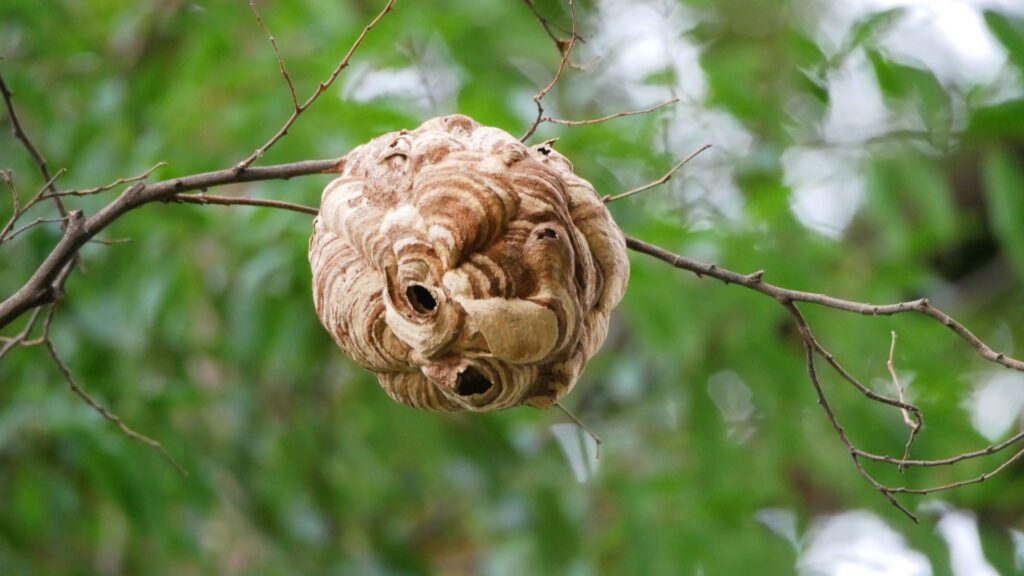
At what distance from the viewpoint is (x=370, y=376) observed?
4609mm

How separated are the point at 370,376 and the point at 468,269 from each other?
2.94 metres

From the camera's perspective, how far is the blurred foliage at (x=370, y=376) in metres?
3.75

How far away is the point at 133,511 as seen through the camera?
3.76m

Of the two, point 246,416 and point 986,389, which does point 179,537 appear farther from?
point 986,389

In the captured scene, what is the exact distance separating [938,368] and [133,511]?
2.75m

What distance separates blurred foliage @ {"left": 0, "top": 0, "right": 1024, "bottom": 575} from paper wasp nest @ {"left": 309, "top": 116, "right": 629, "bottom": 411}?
1.46 meters

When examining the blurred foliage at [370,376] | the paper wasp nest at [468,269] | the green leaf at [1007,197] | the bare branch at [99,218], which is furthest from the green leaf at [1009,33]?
the bare branch at [99,218]

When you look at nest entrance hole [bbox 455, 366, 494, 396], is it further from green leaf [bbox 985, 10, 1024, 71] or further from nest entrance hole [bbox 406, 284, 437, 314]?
green leaf [bbox 985, 10, 1024, 71]

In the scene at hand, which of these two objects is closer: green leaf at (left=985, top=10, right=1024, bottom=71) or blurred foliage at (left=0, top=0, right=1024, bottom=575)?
green leaf at (left=985, top=10, right=1024, bottom=71)

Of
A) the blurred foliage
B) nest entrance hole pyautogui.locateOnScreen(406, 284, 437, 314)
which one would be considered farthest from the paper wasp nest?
the blurred foliage

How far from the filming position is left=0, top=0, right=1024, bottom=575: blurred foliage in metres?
3.75

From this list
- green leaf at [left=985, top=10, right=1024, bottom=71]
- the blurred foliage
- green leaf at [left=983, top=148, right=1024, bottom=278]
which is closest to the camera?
green leaf at [left=985, top=10, right=1024, bottom=71]

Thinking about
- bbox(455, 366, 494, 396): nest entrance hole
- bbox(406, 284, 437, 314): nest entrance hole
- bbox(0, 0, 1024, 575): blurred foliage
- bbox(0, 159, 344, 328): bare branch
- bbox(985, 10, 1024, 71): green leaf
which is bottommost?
bbox(0, 0, 1024, 575): blurred foliage

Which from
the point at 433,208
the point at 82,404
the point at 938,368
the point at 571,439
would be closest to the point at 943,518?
the point at 938,368
